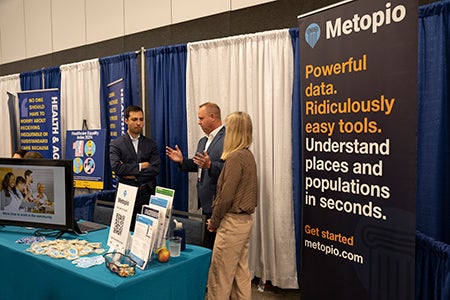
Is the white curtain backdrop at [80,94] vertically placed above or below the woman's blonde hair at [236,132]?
above

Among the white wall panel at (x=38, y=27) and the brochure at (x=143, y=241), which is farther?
the white wall panel at (x=38, y=27)

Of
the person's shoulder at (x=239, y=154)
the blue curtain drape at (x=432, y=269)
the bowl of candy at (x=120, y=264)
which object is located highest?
the person's shoulder at (x=239, y=154)

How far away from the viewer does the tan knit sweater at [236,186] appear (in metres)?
2.47

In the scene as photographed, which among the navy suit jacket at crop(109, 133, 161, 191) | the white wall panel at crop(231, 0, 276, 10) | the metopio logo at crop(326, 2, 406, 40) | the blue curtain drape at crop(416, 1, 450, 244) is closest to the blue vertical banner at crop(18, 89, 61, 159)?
the navy suit jacket at crop(109, 133, 161, 191)

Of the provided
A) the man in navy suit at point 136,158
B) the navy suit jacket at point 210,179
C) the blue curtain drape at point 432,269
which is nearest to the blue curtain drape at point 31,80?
the man in navy suit at point 136,158

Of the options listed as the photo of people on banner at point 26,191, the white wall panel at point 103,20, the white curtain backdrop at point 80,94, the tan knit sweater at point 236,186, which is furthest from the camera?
the white curtain backdrop at point 80,94

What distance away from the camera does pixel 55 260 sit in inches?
67.8

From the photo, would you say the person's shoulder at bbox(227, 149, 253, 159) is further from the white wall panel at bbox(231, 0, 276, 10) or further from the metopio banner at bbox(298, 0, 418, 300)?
the white wall panel at bbox(231, 0, 276, 10)

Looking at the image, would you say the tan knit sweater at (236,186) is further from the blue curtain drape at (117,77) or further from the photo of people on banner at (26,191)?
the blue curtain drape at (117,77)

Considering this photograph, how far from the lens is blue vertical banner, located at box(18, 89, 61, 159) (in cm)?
508

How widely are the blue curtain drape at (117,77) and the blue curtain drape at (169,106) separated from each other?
220mm

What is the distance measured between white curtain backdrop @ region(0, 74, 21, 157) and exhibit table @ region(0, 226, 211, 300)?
15.5 feet

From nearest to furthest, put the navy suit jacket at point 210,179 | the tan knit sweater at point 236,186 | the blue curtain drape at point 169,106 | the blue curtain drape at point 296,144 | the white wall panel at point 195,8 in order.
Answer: the tan knit sweater at point 236,186, the navy suit jacket at point 210,179, the blue curtain drape at point 296,144, the white wall panel at point 195,8, the blue curtain drape at point 169,106

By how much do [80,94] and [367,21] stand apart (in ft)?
12.9
